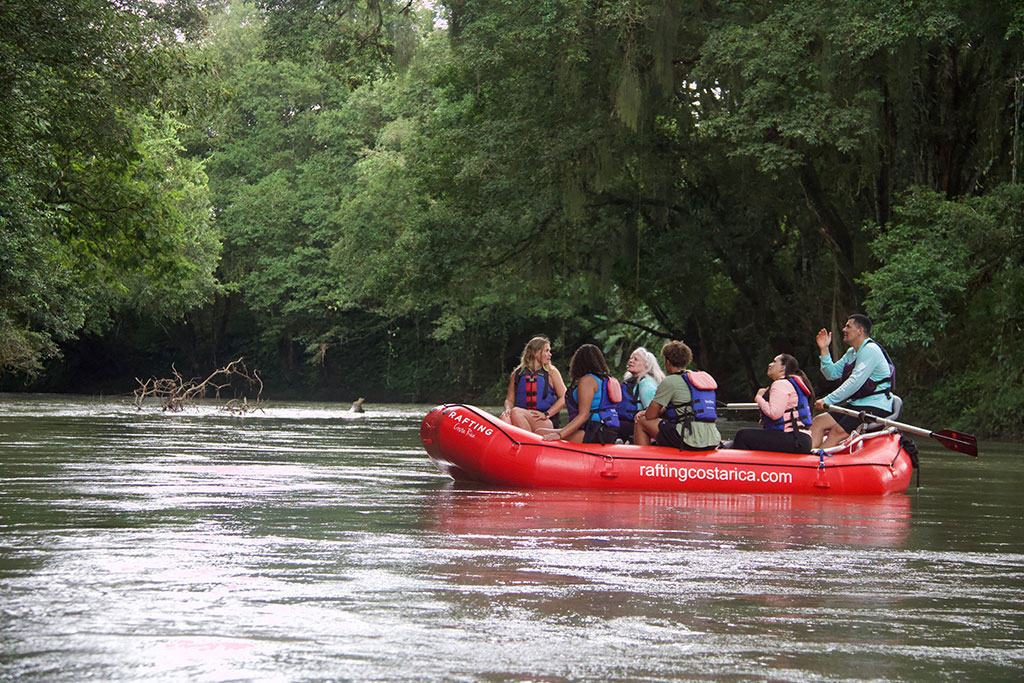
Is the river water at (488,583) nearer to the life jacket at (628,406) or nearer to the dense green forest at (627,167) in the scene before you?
the life jacket at (628,406)

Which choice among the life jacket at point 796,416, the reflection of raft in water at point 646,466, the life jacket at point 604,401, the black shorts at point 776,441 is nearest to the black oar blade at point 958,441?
the reflection of raft in water at point 646,466

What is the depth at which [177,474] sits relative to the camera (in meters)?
11.9

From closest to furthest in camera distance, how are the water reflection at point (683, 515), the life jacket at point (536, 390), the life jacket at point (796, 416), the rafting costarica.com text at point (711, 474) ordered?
the water reflection at point (683, 515) < the rafting costarica.com text at point (711, 474) < the life jacket at point (796, 416) < the life jacket at point (536, 390)

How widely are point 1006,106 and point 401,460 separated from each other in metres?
12.9

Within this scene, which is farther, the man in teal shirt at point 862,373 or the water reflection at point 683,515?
the man in teal shirt at point 862,373

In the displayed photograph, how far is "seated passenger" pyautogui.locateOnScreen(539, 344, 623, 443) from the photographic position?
11427 mm

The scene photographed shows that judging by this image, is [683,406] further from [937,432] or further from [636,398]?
[937,432]

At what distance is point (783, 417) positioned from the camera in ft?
37.3

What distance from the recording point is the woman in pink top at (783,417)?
11227 millimetres

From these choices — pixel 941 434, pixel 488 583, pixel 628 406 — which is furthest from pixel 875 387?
pixel 488 583

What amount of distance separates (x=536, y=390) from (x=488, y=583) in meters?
6.16

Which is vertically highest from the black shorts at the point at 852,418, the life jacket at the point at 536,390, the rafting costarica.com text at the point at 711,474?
the life jacket at the point at 536,390

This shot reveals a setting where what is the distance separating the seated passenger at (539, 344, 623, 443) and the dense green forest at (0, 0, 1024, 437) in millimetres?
9008

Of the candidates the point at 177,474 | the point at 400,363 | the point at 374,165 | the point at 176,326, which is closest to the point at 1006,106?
the point at 177,474
